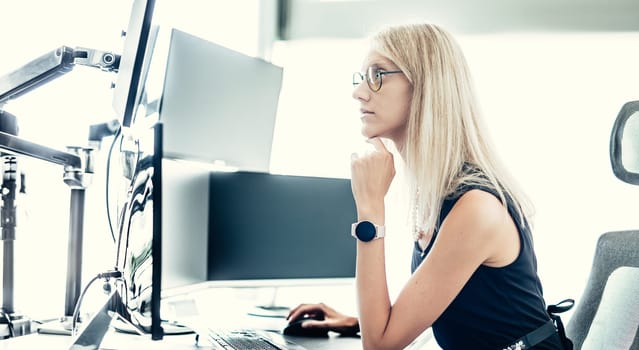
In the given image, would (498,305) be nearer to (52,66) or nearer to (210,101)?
(210,101)

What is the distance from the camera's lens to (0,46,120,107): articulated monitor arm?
1.15 metres

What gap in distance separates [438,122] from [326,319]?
58 centimetres

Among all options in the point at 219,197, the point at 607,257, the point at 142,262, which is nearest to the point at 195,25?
the point at 219,197

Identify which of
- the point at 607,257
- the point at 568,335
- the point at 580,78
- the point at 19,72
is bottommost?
the point at 568,335

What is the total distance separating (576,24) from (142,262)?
179 centimetres

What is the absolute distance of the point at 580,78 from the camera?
1.96m

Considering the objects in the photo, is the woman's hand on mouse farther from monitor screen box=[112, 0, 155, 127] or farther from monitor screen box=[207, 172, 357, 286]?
monitor screen box=[112, 0, 155, 127]

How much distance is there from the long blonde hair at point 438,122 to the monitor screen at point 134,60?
52 cm

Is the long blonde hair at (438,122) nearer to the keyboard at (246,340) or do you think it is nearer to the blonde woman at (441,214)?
the blonde woman at (441,214)

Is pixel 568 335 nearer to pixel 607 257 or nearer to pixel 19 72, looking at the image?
pixel 607 257

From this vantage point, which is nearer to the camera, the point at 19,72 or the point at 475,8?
the point at 19,72

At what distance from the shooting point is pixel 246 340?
3.81ft

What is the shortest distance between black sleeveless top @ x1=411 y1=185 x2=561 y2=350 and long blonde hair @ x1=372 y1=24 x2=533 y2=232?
0.18 feet

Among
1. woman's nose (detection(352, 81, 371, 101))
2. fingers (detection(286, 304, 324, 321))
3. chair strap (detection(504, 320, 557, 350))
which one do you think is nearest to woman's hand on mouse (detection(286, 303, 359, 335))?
fingers (detection(286, 304, 324, 321))
